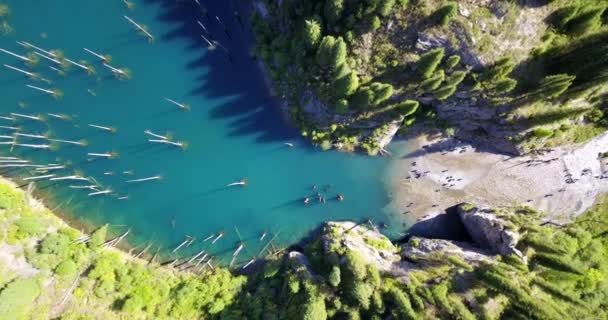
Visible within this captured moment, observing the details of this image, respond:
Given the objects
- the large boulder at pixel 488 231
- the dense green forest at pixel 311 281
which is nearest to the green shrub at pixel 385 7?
the dense green forest at pixel 311 281

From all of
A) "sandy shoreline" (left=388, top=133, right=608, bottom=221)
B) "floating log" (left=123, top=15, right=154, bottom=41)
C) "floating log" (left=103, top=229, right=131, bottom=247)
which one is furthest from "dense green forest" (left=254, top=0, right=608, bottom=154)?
"floating log" (left=103, top=229, right=131, bottom=247)

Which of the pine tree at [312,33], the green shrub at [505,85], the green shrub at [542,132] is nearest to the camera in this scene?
the pine tree at [312,33]

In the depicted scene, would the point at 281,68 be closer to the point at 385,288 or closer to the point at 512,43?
the point at 512,43

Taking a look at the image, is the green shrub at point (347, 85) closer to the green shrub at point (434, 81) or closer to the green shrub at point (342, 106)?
the green shrub at point (342, 106)

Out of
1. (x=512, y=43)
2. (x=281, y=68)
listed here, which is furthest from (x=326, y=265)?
(x=512, y=43)

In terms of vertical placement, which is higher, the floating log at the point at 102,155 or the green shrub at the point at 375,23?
the green shrub at the point at 375,23
